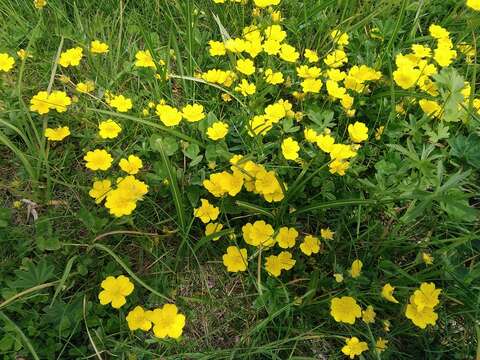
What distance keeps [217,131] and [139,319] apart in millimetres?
850

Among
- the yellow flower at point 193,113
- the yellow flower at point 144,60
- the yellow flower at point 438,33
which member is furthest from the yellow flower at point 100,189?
the yellow flower at point 438,33

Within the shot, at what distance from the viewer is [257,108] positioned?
205cm

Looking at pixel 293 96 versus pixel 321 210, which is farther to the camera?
pixel 293 96

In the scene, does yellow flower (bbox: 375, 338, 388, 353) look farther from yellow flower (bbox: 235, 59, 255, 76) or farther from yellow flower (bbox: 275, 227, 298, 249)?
yellow flower (bbox: 235, 59, 255, 76)

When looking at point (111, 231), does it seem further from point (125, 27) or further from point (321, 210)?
point (125, 27)

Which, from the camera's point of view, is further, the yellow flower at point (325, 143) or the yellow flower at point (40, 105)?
the yellow flower at point (40, 105)

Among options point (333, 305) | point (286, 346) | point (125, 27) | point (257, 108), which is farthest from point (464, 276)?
point (125, 27)

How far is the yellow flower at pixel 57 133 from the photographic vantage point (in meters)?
1.93

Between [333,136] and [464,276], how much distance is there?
82 cm

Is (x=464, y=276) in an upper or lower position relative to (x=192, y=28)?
lower

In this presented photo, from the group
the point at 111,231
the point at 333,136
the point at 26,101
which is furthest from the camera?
the point at 26,101

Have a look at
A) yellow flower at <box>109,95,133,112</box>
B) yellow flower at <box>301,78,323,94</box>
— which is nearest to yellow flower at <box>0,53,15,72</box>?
yellow flower at <box>109,95,133,112</box>

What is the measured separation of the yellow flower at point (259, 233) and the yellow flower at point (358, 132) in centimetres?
58

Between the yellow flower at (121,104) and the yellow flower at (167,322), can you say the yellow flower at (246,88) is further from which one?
the yellow flower at (167,322)
